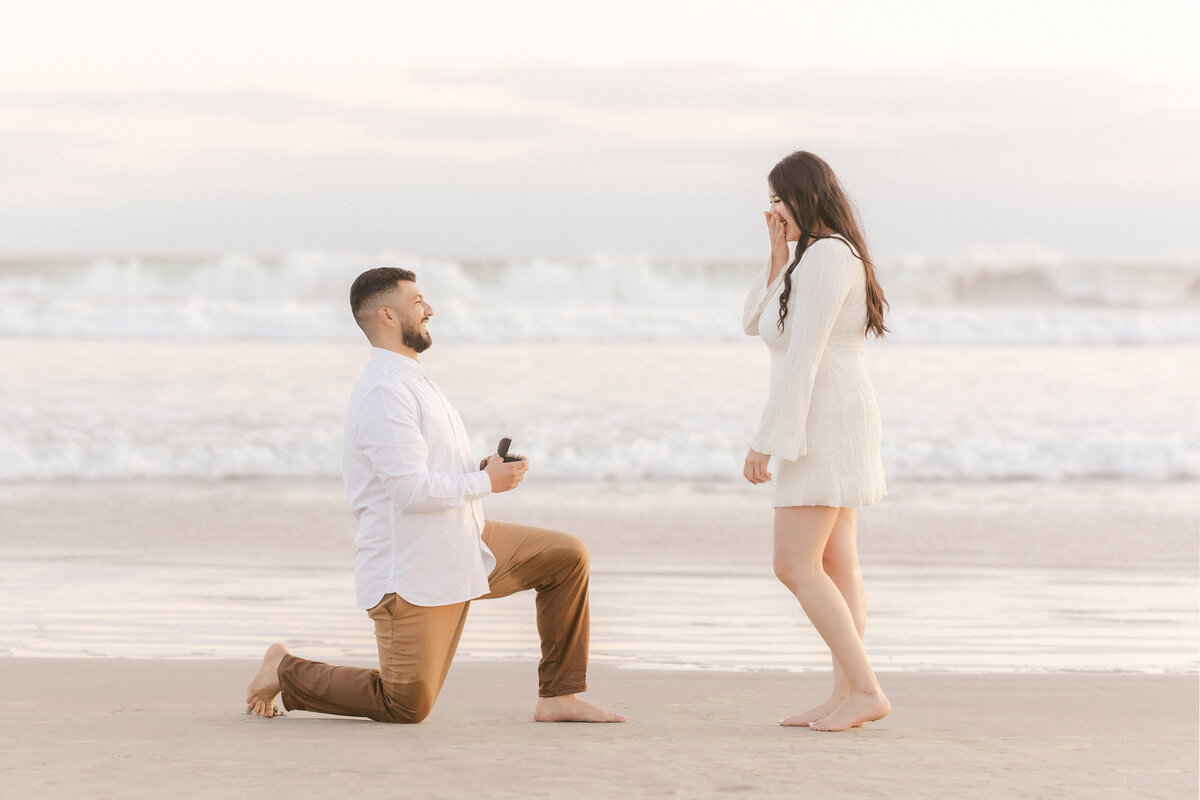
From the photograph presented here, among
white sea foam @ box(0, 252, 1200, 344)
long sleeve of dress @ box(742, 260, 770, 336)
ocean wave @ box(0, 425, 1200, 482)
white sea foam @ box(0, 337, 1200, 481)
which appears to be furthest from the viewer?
white sea foam @ box(0, 252, 1200, 344)

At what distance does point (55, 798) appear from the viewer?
2.89 meters

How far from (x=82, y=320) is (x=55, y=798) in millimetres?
21451

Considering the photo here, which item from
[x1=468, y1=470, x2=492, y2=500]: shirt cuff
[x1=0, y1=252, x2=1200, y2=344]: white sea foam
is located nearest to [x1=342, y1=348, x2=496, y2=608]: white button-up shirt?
[x1=468, y1=470, x2=492, y2=500]: shirt cuff

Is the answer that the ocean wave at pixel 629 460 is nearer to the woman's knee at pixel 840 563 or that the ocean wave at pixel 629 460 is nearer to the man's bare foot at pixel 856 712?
the woman's knee at pixel 840 563

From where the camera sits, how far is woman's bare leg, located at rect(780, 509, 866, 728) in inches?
155

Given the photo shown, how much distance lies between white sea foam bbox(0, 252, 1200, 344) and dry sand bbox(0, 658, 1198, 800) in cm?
1761

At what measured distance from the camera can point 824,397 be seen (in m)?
3.79

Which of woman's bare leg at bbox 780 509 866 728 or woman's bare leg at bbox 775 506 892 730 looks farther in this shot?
woman's bare leg at bbox 780 509 866 728

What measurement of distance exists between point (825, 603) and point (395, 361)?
1504 millimetres

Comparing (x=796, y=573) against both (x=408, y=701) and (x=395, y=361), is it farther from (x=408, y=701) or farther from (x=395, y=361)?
(x=395, y=361)

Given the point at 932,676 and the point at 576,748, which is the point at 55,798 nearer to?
the point at 576,748

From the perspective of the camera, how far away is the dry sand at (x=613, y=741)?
305cm

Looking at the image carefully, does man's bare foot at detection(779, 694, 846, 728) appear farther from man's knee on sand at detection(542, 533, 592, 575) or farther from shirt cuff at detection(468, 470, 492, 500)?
shirt cuff at detection(468, 470, 492, 500)

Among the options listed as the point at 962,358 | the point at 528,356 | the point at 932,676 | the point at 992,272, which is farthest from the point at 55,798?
the point at 992,272
